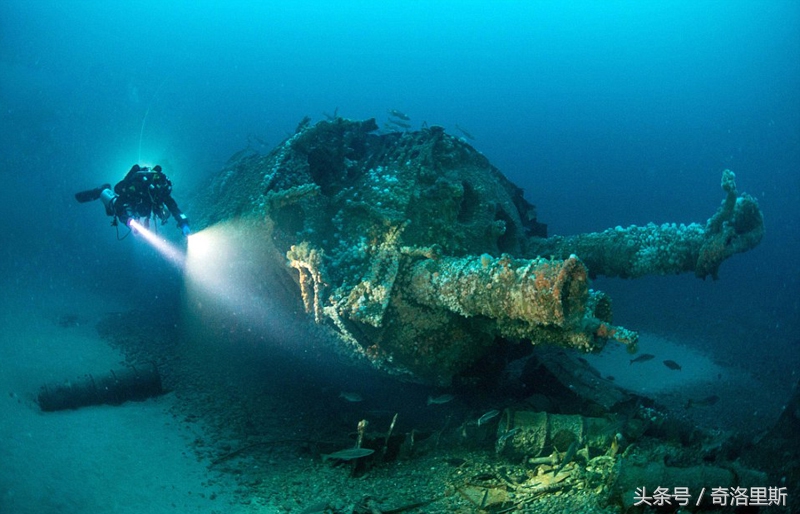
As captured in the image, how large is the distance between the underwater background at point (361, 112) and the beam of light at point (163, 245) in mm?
364

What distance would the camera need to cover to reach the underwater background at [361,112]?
1237cm

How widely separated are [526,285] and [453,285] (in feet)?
2.91

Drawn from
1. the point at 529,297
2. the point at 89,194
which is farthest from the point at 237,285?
the point at 529,297

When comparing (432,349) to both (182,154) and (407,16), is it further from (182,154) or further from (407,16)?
(407,16)

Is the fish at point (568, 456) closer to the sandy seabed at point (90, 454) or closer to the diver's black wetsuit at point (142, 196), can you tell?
the sandy seabed at point (90, 454)

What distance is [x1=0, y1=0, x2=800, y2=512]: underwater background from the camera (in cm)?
1237

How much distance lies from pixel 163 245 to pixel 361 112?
68.4 m

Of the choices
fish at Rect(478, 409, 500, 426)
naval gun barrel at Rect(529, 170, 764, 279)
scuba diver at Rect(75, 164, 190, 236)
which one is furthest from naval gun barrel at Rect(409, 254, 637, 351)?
scuba diver at Rect(75, 164, 190, 236)

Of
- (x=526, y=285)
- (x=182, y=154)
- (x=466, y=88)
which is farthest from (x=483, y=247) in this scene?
(x=466, y=88)

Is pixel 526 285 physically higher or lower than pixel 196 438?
higher

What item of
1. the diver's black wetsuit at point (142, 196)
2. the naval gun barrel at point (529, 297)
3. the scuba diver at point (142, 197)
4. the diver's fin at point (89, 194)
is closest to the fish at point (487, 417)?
the naval gun barrel at point (529, 297)

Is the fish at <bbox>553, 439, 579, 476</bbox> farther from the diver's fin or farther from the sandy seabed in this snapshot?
the diver's fin

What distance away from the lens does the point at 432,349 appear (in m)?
5.11

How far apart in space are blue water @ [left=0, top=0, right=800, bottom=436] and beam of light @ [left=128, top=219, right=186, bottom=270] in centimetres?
58
